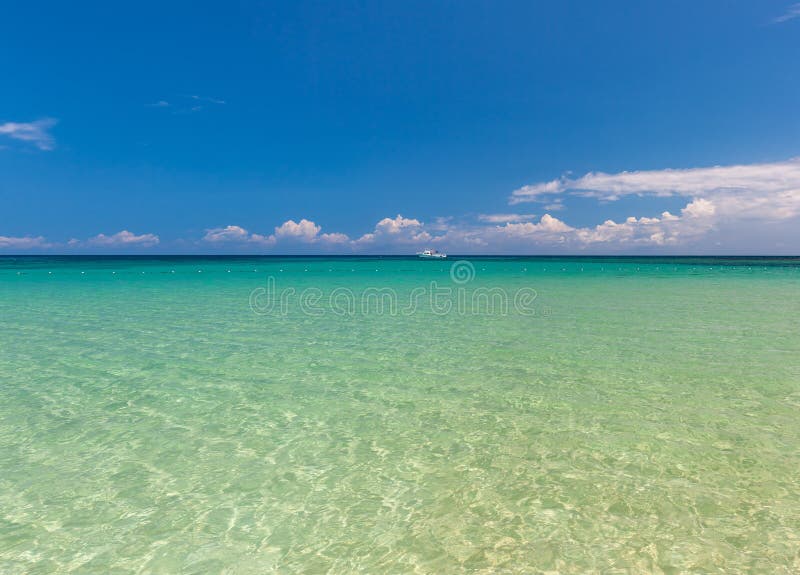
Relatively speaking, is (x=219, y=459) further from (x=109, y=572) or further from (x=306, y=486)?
(x=109, y=572)

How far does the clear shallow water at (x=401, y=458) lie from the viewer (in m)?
4.20

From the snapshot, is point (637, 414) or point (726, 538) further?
point (637, 414)

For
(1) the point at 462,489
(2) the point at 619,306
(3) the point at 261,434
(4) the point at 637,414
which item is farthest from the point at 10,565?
(2) the point at 619,306

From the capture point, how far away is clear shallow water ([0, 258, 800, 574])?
13.8 feet

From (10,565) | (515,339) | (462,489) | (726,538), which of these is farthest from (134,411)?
(515,339)

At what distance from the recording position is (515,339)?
13797 mm

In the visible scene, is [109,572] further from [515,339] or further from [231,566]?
[515,339]

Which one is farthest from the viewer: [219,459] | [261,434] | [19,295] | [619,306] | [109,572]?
[19,295]

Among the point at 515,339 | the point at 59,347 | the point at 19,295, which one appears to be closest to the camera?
the point at 59,347

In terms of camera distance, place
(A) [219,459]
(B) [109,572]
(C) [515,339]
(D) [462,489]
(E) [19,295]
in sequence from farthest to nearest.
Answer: (E) [19,295]
(C) [515,339]
(A) [219,459]
(D) [462,489]
(B) [109,572]

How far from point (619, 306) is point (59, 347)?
2175cm

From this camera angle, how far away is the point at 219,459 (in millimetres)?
5961

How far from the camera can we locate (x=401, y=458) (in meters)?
5.97

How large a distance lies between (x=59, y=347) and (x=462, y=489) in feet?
40.3
